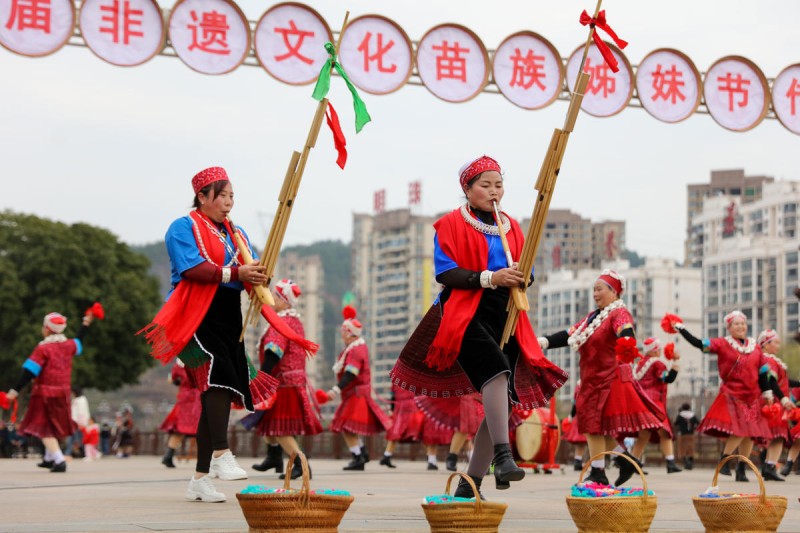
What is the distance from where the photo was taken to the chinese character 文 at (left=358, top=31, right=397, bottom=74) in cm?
1424

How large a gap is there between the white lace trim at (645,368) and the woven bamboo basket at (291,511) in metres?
10.7

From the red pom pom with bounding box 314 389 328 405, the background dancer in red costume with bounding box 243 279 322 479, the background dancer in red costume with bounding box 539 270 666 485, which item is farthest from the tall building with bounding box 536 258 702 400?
the background dancer in red costume with bounding box 539 270 666 485

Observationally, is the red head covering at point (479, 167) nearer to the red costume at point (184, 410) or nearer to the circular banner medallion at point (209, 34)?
the circular banner medallion at point (209, 34)

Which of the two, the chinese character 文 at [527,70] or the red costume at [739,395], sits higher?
the chinese character 文 at [527,70]

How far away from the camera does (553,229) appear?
19838cm

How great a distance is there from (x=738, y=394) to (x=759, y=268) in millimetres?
125420

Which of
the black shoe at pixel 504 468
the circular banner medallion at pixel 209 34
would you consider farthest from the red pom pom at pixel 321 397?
the black shoe at pixel 504 468

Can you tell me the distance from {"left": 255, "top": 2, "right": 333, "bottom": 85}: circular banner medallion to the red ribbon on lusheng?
5.97 metres

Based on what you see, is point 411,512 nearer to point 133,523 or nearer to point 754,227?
point 133,523

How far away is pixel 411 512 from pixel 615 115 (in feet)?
29.8

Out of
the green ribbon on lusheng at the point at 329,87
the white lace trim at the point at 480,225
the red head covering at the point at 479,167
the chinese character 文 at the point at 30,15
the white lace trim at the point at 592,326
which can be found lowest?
the white lace trim at the point at 592,326

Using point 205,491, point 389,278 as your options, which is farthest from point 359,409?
point 389,278

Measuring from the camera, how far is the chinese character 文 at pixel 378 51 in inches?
561

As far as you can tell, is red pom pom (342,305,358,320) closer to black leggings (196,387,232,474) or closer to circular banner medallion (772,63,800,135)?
circular banner medallion (772,63,800,135)
